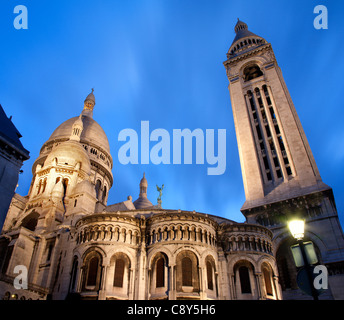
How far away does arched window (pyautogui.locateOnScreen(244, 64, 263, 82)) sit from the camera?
5772 centimetres

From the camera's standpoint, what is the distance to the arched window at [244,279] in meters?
29.1

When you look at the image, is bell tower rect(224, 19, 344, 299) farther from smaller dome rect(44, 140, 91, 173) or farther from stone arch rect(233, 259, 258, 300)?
smaller dome rect(44, 140, 91, 173)

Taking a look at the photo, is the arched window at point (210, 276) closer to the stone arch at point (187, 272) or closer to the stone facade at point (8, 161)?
the stone arch at point (187, 272)

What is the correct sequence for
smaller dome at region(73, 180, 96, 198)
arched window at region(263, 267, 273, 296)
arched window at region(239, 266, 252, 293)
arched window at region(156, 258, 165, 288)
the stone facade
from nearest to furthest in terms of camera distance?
the stone facade, arched window at region(156, 258, 165, 288), arched window at region(239, 266, 252, 293), arched window at region(263, 267, 273, 296), smaller dome at region(73, 180, 96, 198)

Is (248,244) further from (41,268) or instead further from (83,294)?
(41,268)

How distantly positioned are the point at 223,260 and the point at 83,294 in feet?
48.0

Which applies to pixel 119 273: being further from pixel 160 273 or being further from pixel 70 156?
pixel 70 156

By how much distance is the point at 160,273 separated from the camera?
1101 inches

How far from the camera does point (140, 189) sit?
64.4 m

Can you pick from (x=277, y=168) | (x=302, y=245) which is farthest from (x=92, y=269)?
(x=277, y=168)

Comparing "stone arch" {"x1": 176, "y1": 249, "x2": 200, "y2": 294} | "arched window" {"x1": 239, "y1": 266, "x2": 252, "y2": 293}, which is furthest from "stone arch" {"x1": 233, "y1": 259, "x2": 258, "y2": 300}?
"stone arch" {"x1": 176, "y1": 249, "x2": 200, "y2": 294}

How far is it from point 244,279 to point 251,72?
42719mm

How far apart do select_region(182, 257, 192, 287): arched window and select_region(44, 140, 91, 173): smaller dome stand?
96.7 feet
